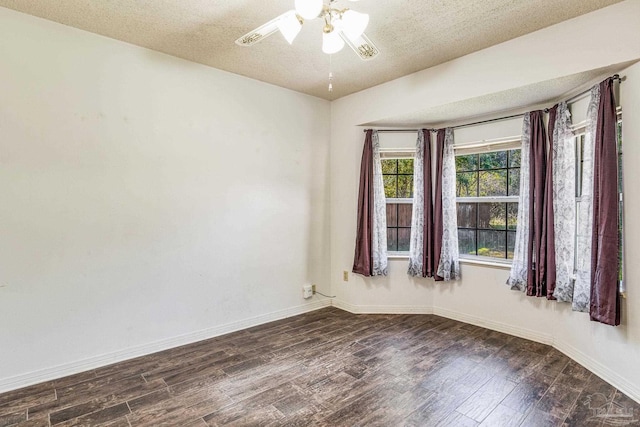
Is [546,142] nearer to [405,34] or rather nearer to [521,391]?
[405,34]

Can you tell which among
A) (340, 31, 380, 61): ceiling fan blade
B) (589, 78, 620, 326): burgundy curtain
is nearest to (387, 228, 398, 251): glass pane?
(589, 78, 620, 326): burgundy curtain

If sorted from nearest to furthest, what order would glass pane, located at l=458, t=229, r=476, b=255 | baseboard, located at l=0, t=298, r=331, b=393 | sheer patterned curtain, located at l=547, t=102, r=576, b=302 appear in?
baseboard, located at l=0, t=298, r=331, b=393 < sheer patterned curtain, located at l=547, t=102, r=576, b=302 < glass pane, located at l=458, t=229, r=476, b=255

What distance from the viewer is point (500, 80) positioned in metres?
2.82

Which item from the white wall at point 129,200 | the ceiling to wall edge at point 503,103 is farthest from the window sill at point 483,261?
the ceiling to wall edge at point 503,103

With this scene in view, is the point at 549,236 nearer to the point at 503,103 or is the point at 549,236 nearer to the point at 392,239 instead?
the point at 503,103

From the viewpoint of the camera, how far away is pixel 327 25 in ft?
6.41

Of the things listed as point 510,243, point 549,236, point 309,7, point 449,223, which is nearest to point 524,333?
point 510,243

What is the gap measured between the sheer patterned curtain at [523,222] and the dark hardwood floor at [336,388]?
61 cm

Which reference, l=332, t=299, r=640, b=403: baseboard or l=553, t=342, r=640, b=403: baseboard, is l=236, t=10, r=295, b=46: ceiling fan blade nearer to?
l=332, t=299, r=640, b=403: baseboard

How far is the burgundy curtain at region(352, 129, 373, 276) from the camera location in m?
3.92

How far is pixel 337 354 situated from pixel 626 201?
95.7 inches

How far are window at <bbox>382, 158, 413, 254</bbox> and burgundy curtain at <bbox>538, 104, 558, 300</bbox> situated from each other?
1.44m

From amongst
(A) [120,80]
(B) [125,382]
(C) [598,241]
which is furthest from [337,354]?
(A) [120,80]

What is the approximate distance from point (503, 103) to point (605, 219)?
53.2 inches
